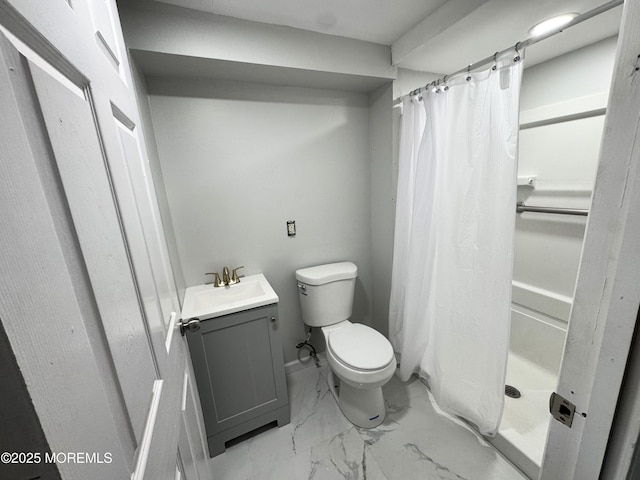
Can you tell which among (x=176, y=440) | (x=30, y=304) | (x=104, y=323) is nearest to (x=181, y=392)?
(x=176, y=440)

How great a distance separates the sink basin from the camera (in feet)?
4.23

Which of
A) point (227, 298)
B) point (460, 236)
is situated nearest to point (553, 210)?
point (460, 236)

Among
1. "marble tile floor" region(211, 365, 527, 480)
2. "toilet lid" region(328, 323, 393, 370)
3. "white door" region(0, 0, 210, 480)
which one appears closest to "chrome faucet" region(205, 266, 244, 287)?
"toilet lid" region(328, 323, 393, 370)

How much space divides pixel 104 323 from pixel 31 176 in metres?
0.20

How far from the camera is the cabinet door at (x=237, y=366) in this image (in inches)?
50.9

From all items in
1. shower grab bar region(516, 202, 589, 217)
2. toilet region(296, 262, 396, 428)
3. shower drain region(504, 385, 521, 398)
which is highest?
shower grab bar region(516, 202, 589, 217)

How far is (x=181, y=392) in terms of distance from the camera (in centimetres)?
79

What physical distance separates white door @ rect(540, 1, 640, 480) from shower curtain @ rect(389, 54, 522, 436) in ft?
2.23

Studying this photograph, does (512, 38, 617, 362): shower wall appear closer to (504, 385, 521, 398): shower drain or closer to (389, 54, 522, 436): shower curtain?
(504, 385, 521, 398): shower drain

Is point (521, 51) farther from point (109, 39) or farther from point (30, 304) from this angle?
point (30, 304)

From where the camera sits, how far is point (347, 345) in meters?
1.53

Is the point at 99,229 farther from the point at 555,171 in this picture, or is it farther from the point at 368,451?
the point at 555,171

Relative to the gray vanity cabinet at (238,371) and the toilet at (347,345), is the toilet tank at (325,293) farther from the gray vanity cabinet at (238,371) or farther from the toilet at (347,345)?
the gray vanity cabinet at (238,371)

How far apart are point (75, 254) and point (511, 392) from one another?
2227 mm
